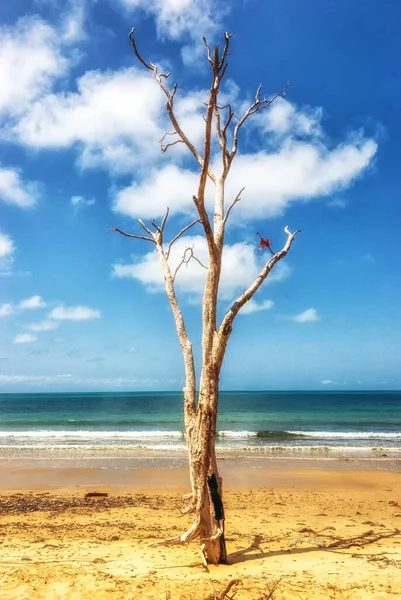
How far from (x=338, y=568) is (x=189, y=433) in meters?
2.41

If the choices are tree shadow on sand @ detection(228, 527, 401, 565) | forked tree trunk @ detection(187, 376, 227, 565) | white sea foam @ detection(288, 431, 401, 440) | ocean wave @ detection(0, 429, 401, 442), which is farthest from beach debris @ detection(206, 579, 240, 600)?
white sea foam @ detection(288, 431, 401, 440)

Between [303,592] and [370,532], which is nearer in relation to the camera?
[303,592]

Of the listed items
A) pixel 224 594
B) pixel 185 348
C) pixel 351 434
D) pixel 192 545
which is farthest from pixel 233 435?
pixel 224 594

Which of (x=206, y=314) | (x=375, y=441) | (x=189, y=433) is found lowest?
(x=375, y=441)

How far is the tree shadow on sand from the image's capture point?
6536 millimetres

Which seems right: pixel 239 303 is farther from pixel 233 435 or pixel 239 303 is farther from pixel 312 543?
pixel 233 435

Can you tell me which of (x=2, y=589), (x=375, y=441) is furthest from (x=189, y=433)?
(x=375, y=441)

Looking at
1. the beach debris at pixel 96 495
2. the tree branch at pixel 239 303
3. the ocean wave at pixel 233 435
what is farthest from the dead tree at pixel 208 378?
the ocean wave at pixel 233 435

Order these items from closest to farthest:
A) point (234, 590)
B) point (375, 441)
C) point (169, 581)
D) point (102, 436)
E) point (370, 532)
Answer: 1. point (234, 590)
2. point (169, 581)
3. point (370, 532)
4. point (375, 441)
5. point (102, 436)

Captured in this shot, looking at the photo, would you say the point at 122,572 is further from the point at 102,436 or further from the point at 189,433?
the point at 102,436

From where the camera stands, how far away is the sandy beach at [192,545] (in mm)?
5066

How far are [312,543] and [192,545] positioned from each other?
72.3 inches

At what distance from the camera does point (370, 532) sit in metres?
8.15

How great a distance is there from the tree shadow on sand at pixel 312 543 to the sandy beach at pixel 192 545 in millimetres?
22
